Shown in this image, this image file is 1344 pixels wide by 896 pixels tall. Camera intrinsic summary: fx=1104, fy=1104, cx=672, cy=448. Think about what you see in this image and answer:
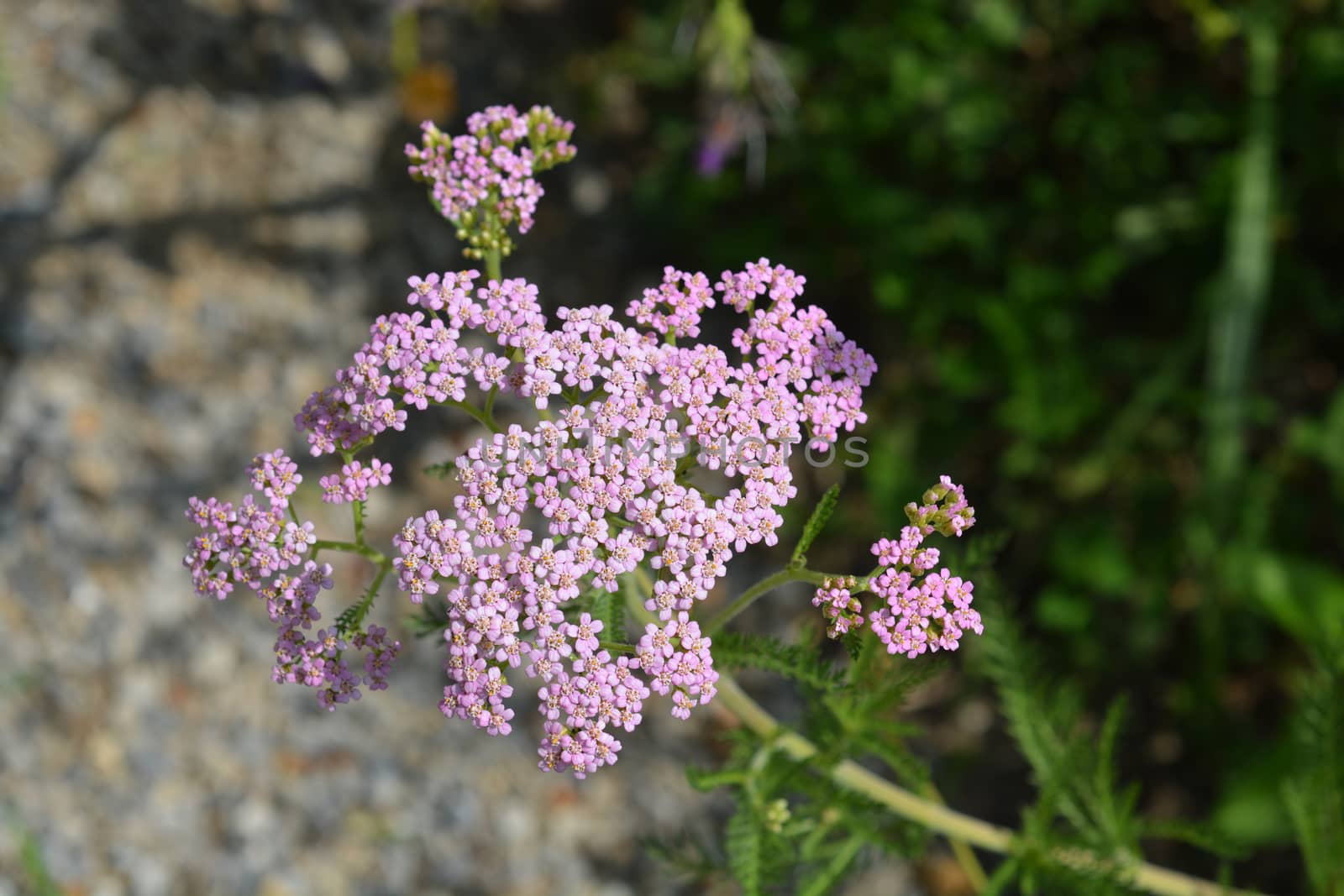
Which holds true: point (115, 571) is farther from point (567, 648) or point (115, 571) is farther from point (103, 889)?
point (567, 648)

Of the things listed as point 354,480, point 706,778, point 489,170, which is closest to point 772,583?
point 706,778

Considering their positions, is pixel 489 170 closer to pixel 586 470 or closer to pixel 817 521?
pixel 586 470

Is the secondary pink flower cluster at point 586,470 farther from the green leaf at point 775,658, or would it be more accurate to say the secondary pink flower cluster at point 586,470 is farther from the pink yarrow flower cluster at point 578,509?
the green leaf at point 775,658

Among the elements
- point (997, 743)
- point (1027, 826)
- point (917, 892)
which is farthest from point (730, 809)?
point (1027, 826)

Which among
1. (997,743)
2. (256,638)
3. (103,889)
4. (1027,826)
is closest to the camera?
(1027,826)

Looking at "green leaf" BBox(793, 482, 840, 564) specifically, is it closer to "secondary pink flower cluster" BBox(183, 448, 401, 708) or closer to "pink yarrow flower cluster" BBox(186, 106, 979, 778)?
"pink yarrow flower cluster" BBox(186, 106, 979, 778)
